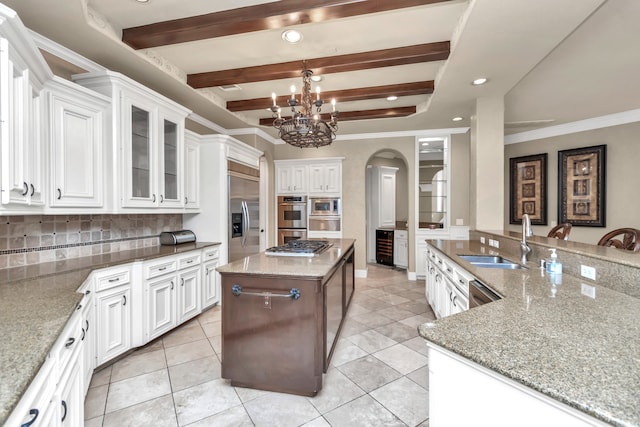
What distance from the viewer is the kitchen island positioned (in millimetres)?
1923

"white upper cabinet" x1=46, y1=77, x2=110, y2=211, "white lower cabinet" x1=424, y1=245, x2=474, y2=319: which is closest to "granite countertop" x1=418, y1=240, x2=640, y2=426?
"white lower cabinet" x1=424, y1=245, x2=474, y2=319

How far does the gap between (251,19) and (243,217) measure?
2.55m

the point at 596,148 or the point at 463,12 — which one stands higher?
the point at 463,12

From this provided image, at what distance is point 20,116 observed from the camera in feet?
5.26

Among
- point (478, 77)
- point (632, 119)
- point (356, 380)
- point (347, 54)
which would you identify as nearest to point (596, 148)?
point (632, 119)

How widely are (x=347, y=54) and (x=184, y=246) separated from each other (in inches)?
108

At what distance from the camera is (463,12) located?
213 centimetres

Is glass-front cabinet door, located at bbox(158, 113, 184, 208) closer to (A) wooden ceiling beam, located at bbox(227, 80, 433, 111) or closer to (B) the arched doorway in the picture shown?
(A) wooden ceiling beam, located at bbox(227, 80, 433, 111)

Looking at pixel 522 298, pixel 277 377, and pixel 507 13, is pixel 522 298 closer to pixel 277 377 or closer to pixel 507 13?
Result: pixel 277 377

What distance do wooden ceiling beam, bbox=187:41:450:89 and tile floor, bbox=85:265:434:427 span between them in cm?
269

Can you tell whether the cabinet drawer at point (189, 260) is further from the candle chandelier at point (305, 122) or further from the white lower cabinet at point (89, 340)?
the candle chandelier at point (305, 122)

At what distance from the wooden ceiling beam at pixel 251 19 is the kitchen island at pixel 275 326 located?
182 cm

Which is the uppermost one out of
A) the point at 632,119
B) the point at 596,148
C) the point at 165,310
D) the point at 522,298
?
the point at 632,119

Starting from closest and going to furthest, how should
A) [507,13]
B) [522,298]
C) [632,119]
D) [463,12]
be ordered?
[522,298] < [507,13] < [463,12] < [632,119]
